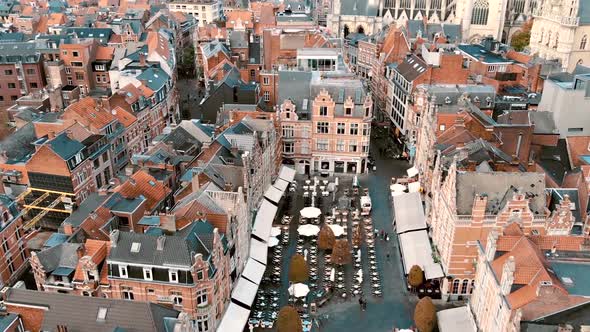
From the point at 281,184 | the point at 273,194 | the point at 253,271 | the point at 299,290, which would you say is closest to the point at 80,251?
the point at 253,271

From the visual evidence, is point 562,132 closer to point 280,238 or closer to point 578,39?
point 280,238

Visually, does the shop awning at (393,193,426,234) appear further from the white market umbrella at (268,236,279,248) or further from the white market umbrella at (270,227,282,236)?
the white market umbrella at (268,236,279,248)

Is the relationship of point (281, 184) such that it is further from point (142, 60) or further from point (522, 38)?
point (522, 38)

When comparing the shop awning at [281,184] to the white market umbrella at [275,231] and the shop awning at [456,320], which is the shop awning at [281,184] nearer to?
the white market umbrella at [275,231]

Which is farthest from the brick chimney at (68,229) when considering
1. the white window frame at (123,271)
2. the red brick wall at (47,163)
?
the red brick wall at (47,163)

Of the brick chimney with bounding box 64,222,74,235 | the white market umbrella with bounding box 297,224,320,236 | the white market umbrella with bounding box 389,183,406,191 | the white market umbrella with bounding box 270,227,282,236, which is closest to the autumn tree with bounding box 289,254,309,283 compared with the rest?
the white market umbrella with bounding box 297,224,320,236

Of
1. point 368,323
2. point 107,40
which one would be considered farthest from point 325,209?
point 107,40
